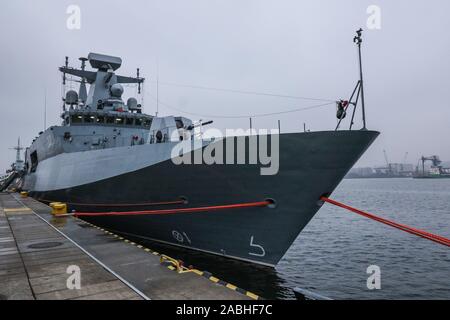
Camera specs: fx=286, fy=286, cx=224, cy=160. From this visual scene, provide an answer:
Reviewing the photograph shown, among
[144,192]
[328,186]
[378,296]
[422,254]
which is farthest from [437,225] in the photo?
[144,192]

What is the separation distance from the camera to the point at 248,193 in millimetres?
7762

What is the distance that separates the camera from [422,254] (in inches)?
526

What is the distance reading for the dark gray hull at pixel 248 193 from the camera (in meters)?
6.87

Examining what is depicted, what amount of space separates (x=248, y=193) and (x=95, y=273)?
4.06 m

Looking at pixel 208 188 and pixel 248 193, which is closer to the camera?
pixel 248 193

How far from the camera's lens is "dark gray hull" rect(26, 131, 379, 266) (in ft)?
22.5

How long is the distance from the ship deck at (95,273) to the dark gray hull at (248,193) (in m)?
1.89

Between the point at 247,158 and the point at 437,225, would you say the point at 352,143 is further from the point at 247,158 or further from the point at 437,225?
the point at 437,225

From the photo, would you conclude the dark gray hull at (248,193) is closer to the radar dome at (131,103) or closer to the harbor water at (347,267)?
the harbor water at (347,267)

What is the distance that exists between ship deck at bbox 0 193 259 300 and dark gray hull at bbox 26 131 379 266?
6.20 feet

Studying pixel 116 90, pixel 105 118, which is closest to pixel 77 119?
pixel 105 118

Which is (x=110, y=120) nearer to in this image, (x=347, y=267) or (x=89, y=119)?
(x=89, y=119)

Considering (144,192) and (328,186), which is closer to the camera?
(328,186)
